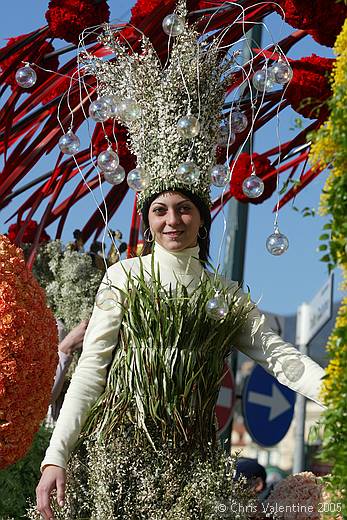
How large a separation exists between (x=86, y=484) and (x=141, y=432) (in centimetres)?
23

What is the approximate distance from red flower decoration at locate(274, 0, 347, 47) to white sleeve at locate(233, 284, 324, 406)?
1.82 metres

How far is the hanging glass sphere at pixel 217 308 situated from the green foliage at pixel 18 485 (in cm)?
141

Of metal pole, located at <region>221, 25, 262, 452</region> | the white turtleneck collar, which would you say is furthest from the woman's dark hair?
metal pole, located at <region>221, 25, 262, 452</region>

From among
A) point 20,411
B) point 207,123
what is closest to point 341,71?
point 207,123

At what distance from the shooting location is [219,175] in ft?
11.7

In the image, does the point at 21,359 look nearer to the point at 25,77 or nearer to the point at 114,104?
the point at 114,104

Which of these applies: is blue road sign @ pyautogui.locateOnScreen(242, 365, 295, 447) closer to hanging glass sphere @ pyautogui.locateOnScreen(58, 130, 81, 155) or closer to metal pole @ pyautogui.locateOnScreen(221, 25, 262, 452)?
metal pole @ pyautogui.locateOnScreen(221, 25, 262, 452)

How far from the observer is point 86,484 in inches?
127

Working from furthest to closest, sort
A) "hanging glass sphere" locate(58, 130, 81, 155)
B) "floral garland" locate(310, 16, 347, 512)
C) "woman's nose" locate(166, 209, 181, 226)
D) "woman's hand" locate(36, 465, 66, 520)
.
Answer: "hanging glass sphere" locate(58, 130, 81, 155)
"woman's nose" locate(166, 209, 181, 226)
"woman's hand" locate(36, 465, 66, 520)
"floral garland" locate(310, 16, 347, 512)

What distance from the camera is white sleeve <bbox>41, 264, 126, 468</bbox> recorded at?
3193mm

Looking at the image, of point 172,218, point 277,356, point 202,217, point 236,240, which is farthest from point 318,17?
point 236,240

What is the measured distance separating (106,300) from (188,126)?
625mm

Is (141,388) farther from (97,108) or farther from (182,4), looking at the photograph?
(182,4)

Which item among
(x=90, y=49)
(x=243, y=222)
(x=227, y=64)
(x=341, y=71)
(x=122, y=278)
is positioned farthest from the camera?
(x=243, y=222)
